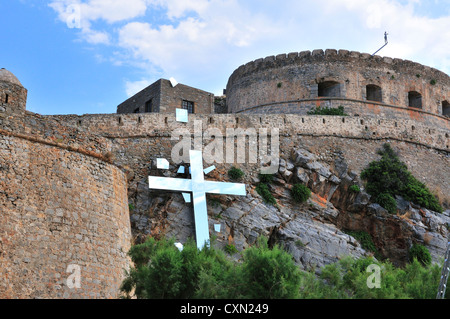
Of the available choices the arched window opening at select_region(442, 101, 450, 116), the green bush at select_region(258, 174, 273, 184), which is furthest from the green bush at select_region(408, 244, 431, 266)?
the arched window opening at select_region(442, 101, 450, 116)

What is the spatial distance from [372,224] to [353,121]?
4585 millimetres

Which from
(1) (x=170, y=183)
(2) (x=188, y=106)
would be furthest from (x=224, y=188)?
(2) (x=188, y=106)

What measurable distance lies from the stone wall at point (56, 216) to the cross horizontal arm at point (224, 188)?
148 inches

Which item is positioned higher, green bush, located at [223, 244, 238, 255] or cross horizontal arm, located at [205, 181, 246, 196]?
cross horizontal arm, located at [205, 181, 246, 196]

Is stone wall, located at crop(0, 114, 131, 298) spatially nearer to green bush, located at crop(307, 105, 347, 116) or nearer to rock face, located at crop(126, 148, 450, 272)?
rock face, located at crop(126, 148, 450, 272)

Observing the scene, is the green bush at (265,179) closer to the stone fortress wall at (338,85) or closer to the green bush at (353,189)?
the green bush at (353,189)

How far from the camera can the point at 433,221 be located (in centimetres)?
1952

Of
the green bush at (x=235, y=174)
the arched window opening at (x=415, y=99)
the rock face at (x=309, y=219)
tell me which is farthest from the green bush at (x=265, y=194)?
the arched window opening at (x=415, y=99)

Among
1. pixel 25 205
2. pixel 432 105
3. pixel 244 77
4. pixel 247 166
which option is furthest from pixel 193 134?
pixel 432 105

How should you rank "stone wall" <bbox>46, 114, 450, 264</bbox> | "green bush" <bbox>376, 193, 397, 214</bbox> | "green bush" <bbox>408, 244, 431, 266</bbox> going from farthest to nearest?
"green bush" <bbox>376, 193, 397, 214</bbox>
"green bush" <bbox>408, 244, 431, 266</bbox>
"stone wall" <bbox>46, 114, 450, 264</bbox>

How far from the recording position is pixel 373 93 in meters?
27.3

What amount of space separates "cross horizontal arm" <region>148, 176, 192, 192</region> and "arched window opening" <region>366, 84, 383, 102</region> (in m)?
13.8

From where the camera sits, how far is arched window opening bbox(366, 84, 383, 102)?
26969 mm
